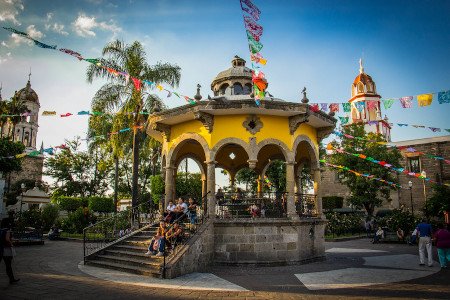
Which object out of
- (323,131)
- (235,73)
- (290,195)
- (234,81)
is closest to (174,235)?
(290,195)

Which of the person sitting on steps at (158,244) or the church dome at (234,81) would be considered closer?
the person sitting on steps at (158,244)

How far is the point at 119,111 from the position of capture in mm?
18266

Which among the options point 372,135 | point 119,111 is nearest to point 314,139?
point 119,111

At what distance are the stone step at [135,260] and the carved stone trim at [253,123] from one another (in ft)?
18.0

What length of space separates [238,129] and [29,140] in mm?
46233

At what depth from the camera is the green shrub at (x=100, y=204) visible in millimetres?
32062

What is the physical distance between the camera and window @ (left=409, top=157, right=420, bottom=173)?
32812 millimetres

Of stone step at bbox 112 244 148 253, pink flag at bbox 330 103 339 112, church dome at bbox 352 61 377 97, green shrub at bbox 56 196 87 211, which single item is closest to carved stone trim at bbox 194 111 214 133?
stone step at bbox 112 244 148 253

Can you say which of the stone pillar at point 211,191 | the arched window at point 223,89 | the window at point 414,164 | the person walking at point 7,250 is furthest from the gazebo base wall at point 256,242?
the window at point 414,164

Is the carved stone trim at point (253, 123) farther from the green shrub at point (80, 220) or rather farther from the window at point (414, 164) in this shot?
the window at point (414, 164)

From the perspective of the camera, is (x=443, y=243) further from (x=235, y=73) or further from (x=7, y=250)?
(x=7, y=250)

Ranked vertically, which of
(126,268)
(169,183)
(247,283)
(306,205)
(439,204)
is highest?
(169,183)

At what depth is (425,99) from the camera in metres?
11.2

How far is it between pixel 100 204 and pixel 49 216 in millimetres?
7431
